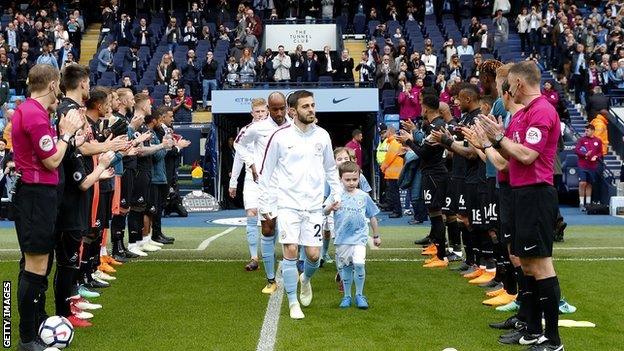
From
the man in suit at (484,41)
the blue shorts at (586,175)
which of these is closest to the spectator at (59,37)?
the man in suit at (484,41)

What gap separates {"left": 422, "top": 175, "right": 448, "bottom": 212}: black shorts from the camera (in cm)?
1289

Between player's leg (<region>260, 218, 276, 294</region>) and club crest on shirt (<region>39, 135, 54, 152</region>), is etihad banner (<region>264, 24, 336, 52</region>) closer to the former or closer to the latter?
player's leg (<region>260, 218, 276, 294</region>)

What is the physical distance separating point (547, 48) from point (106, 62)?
14508 millimetres

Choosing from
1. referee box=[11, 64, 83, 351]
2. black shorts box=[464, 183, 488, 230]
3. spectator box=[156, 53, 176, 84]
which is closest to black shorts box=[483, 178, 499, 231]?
black shorts box=[464, 183, 488, 230]

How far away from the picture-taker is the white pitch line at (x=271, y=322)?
8.08 metres

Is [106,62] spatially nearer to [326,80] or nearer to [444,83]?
[326,80]

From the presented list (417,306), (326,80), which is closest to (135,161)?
(417,306)

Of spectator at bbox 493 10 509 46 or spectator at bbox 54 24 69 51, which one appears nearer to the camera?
spectator at bbox 54 24 69 51

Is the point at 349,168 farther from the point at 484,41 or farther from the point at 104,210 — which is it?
the point at 484,41

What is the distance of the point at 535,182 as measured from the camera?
24.9ft

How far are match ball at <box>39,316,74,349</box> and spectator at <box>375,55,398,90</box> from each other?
21.7 meters

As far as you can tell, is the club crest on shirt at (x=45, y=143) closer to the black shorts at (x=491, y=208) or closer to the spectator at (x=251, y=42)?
the black shorts at (x=491, y=208)

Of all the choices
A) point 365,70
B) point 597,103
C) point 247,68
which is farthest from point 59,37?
point 597,103

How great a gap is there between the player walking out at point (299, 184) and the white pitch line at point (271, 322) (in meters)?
0.25
